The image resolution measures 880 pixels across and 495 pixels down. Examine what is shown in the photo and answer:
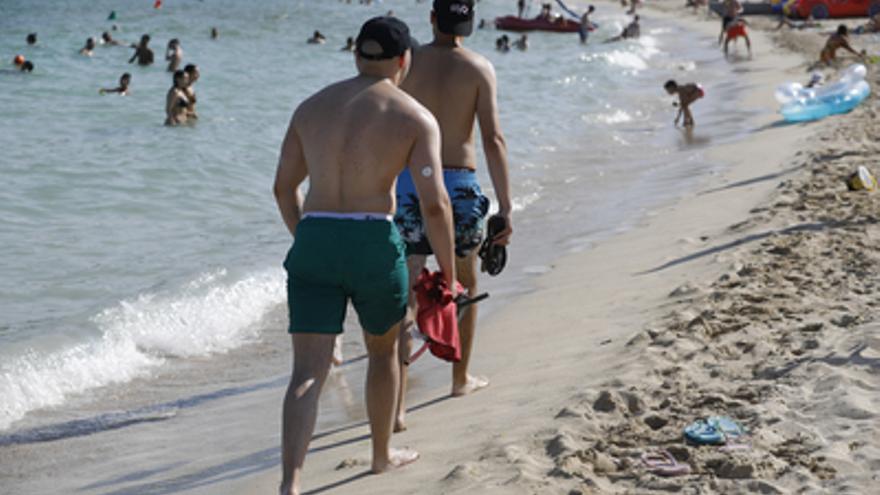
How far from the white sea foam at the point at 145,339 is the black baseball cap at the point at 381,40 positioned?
3.02m

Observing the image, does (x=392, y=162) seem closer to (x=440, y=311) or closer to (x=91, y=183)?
(x=440, y=311)

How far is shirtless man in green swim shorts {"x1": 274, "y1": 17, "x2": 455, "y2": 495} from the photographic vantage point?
375 cm

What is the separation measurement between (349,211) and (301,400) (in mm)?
605

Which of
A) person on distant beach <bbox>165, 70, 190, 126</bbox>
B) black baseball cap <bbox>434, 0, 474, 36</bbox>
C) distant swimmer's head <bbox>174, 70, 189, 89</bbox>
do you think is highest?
black baseball cap <bbox>434, 0, 474, 36</bbox>

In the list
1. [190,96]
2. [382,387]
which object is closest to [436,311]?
[382,387]

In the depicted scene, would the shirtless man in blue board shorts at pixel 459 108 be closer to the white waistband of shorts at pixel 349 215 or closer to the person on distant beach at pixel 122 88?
the white waistband of shorts at pixel 349 215

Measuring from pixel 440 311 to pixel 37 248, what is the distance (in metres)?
6.92

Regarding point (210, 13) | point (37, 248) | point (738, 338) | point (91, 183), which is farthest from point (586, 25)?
point (738, 338)

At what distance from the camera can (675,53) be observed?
34.8 metres

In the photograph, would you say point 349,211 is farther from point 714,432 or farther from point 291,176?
point 714,432

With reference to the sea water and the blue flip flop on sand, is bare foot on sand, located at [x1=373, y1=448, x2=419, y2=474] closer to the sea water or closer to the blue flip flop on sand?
the sea water

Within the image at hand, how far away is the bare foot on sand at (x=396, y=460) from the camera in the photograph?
165 inches

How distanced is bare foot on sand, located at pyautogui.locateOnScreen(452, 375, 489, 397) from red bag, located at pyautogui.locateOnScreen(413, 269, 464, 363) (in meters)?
1.25

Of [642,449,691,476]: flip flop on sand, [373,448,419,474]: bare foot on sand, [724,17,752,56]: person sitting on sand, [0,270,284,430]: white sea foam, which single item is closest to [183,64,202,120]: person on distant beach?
[0,270,284,430]: white sea foam
